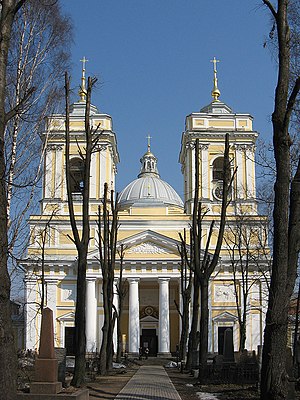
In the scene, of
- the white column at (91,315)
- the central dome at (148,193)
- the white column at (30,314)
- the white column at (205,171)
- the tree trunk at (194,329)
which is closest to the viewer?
the tree trunk at (194,329)

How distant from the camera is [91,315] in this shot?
168 feet

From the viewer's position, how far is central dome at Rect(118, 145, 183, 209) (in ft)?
190

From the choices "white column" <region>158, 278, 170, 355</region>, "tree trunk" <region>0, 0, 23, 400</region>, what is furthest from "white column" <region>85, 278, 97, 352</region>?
"tree trunk" <region>0, 0, 23, 400</region>

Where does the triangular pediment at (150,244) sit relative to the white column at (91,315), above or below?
above

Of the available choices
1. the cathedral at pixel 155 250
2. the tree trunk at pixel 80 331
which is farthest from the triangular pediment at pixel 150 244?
the tree trunk at pixel 80 331

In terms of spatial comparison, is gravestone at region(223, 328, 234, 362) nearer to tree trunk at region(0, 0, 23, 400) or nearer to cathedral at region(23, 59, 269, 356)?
tree trunk at region(0, 0, 23, 400)

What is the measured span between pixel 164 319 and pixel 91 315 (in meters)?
5.37

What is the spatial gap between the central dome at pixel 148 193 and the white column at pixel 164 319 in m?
7.77

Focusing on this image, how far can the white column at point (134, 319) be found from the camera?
50.4 meters

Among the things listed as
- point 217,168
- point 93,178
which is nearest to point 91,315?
point 93,178

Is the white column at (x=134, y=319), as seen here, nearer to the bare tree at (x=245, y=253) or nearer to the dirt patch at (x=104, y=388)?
the bare tree at (x=245, y=253)

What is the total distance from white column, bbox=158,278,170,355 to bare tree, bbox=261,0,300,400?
39.4m

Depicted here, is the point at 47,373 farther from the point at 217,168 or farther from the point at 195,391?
the point at 217,168

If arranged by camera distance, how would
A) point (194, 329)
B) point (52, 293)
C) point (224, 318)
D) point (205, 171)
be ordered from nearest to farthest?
1. point (194, 329)
2. point (205, 171)
3. point (224, 318)
4. point (52, 293)
